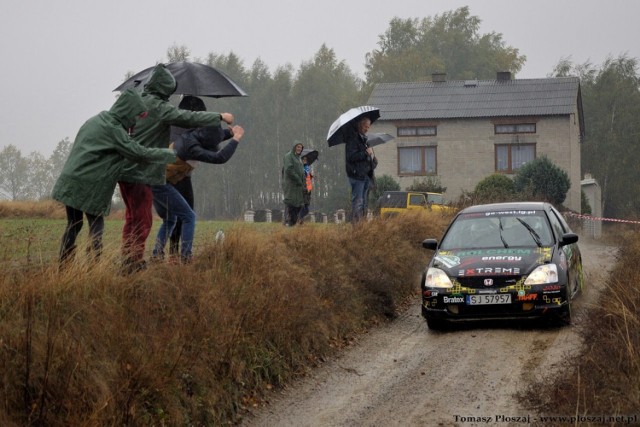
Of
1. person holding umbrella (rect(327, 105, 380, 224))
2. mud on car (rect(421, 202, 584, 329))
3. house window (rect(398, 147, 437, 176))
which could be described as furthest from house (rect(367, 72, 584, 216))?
mud on car (rect(421, 202, 584, 329))

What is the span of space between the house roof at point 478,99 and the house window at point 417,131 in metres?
0.65

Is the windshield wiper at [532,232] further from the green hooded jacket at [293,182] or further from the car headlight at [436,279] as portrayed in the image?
the green hooded jacket at [293,182]

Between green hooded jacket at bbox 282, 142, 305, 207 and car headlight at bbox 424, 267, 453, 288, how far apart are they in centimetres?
832

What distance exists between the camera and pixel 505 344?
10.7 meters

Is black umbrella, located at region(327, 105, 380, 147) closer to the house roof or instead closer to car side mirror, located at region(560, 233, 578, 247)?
car side mirror, located at region(560, 233, 578, 247)

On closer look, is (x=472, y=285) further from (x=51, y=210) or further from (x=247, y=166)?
(x=247, y=166)

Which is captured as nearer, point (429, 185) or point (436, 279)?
point (436, 279)

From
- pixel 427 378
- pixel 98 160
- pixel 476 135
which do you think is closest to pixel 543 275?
pixel 427 378

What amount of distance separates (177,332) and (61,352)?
4.21 ft

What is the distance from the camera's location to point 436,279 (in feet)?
39.3

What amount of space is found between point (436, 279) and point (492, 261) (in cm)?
70

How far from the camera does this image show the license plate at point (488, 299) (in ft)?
37.6

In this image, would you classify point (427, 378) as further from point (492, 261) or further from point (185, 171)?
point (185, 171)

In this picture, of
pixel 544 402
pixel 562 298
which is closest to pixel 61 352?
pixel 544 402
